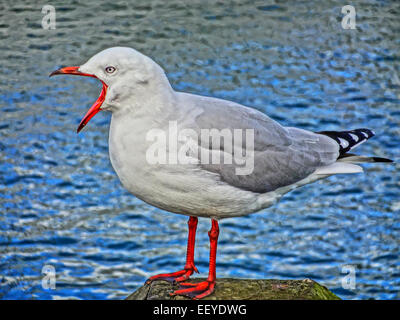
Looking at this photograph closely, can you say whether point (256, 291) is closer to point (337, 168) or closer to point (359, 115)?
point (337, 168)

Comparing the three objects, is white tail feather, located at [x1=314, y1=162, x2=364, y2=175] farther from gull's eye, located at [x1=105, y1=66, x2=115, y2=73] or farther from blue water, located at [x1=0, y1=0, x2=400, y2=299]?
blue water, located at [x1=0, y1=0, x2=400, y2=299]

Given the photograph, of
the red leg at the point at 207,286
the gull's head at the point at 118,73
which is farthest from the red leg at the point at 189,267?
the gull's head at the point at 118,73

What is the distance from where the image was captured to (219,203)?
4914 mm

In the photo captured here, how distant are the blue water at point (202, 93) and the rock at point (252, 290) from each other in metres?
2.51

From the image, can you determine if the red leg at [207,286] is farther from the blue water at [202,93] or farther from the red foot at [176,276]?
the blue water at [202,93]

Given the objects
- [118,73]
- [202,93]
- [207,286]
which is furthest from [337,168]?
[202,93]

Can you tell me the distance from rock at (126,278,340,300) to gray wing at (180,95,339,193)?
75cm

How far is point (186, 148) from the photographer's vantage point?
15.5ft

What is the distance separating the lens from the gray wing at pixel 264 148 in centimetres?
496

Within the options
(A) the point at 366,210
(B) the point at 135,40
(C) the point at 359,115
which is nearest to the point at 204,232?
(A) the point at 366,210

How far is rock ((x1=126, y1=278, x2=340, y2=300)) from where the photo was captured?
510 centimetres

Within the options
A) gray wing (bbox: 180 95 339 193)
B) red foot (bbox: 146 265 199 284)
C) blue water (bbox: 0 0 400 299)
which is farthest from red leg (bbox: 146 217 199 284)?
blue water (bbox: 0 0 400 299)

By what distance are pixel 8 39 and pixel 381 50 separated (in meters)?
6.83

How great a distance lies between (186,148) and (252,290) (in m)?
1.27
